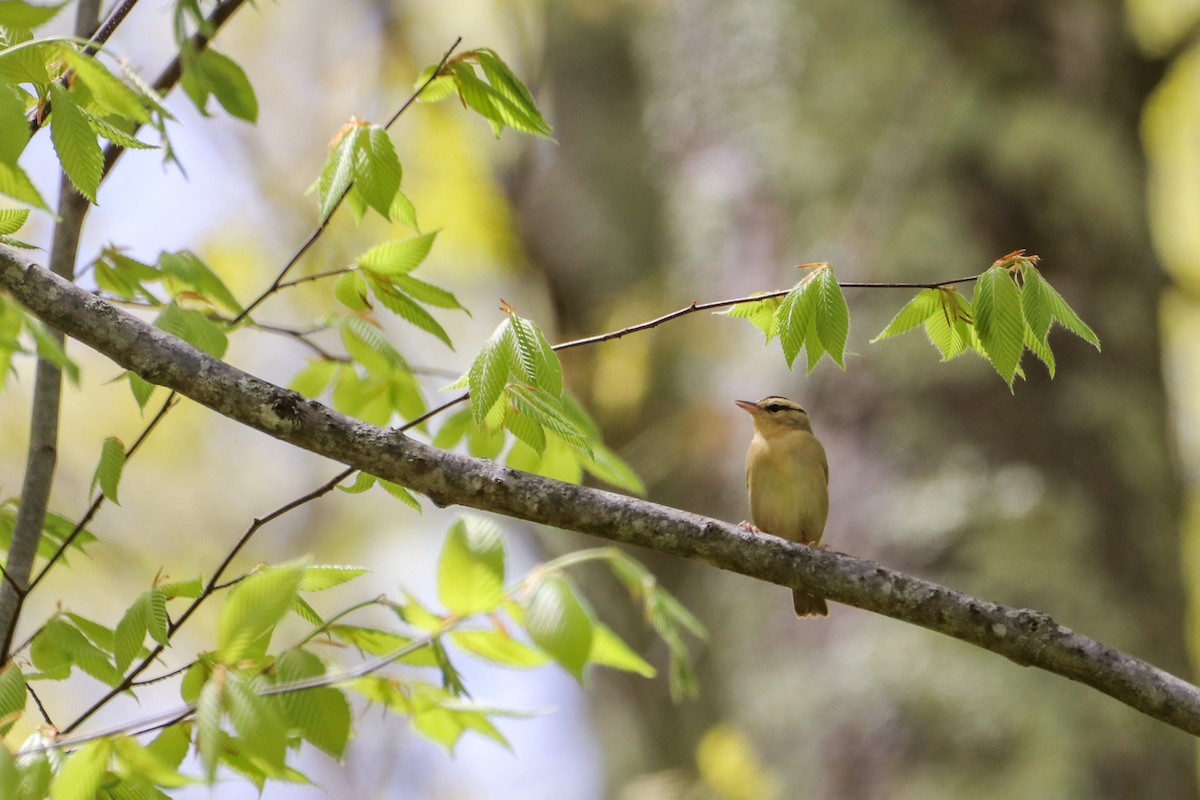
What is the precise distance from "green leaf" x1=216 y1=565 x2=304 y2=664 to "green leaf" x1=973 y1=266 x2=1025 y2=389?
140cm

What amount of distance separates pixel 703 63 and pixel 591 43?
201 centimetres

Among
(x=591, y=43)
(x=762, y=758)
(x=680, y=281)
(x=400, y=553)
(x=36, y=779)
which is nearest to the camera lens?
(x=36, y=779)

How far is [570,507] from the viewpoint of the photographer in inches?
90.4

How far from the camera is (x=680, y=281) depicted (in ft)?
21.8

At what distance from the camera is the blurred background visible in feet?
15.9

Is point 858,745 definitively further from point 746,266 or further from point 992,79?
point 992,79

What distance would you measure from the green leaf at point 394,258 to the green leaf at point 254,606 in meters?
0.89

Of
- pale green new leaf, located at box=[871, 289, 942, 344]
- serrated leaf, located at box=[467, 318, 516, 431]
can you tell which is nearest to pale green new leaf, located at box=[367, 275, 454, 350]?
serrated leaf, located at box=[467, 318, 516, 431]

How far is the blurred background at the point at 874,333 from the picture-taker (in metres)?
4.84

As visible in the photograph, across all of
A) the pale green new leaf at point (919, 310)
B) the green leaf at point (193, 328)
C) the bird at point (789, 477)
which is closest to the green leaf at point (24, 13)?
the green leaf at point (193, 328)

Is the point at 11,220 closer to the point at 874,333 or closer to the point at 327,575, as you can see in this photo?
the point at 327,575

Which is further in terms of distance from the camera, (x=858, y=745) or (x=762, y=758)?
(x=762, y=758)

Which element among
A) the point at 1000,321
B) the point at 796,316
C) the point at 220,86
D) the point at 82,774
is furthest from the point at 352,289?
the point at 1000,321

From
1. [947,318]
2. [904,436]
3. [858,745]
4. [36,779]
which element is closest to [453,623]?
[36,779]
